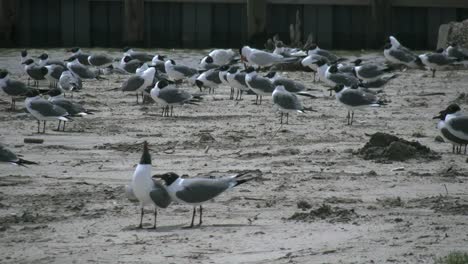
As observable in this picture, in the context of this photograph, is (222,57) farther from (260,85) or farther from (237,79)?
(260,85)

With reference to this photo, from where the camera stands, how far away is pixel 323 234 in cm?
766

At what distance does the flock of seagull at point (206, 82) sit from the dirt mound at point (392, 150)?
0.80 metres

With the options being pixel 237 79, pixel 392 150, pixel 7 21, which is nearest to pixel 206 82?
pixel 237 79

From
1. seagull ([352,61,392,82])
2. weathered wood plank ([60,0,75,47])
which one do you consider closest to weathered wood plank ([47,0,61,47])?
weathered wood plank ([60,0,75,47])

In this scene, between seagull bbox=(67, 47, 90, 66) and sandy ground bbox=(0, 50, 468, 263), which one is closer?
sandy ground bbox=(0, 50, 468, 263)

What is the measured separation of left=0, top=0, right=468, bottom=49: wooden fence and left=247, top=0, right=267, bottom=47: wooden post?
0.03 metres

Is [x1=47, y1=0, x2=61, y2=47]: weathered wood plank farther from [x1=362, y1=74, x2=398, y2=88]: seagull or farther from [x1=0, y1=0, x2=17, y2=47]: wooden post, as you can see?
[x1=362, y1=74, x2=398, y2=88]: seagull

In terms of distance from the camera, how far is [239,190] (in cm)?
955

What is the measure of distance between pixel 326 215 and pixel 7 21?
1631 centimetres

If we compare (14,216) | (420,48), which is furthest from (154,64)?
(14,216)

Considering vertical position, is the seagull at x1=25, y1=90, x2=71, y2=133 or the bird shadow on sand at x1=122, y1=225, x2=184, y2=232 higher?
the seagull at x1=25, y1=90, x2=71, y2=133

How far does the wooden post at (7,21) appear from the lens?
23094mm

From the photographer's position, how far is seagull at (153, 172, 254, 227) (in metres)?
8.31

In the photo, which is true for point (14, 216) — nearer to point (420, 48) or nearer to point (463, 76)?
point (463, 76)
